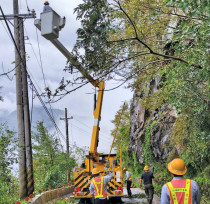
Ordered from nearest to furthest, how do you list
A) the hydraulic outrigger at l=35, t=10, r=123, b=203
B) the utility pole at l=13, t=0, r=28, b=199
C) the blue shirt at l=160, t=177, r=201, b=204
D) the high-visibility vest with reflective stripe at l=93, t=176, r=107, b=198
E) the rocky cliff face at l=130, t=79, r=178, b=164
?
1. the blue shirt at l=160, t=177, r=201, b=204
2. the high-visibility vest with reflective stripe at l=93, t=176, r=107, b=198
3. the utility pole at l=13, t=0, r=28, b=199
4. the hydraulic outrigger at l=35, t=10, r=123, b=203
5. the rocky cliff face at l=130, t=79, r=178, b=164

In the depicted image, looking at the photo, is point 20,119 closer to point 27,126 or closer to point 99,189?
point 27,126

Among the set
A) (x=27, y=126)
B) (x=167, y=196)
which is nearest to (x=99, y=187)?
(x=167, y=196)

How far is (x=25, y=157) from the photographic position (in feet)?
46.1

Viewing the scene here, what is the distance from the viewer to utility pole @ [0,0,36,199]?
1391 centimetres

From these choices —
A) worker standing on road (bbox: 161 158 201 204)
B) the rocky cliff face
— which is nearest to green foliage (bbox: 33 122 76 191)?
the rocky cliff face

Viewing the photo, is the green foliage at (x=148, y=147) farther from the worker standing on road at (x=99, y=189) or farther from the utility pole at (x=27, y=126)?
the worker standing on road at (x=99, y=189)

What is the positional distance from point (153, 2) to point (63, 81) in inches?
150

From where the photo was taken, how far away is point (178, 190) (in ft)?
15.3

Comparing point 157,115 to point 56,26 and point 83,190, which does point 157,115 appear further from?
point 56,26

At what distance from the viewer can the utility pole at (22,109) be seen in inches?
548

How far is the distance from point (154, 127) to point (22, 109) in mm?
10304

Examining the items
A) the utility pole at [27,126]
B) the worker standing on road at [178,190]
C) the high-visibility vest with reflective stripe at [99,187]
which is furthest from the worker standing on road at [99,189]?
the utility pole at [27,126]

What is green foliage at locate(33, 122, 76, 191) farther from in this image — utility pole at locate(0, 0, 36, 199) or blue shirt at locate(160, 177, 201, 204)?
blue shirt at locate(160, 177, 201, 204)

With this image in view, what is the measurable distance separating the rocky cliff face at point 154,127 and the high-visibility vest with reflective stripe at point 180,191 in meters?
10.2
